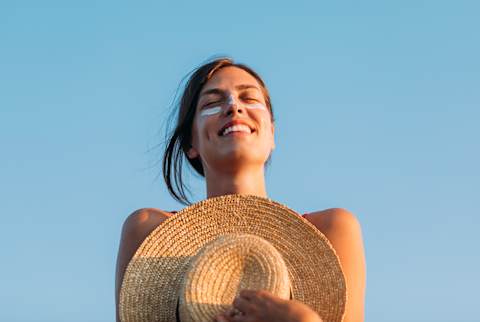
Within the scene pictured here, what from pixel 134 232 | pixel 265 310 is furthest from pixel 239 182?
pixel 265 310

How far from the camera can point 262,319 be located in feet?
12.7

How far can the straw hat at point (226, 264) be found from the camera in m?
4.23

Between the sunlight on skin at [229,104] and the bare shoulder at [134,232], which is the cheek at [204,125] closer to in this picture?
the sunlight on skin at [229,104]

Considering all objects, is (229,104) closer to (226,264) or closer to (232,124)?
(232,124)

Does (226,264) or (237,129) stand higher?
(237,129)

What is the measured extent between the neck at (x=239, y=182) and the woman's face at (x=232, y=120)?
0.06m

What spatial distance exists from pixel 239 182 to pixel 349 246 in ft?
2.58

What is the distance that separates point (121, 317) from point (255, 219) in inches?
35.0

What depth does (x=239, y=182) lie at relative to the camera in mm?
5242

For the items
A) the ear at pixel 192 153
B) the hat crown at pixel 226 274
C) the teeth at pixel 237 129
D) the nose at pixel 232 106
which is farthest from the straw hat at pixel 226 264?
the ear at pixel 192 153

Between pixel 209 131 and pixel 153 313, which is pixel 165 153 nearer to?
pixel 209 131

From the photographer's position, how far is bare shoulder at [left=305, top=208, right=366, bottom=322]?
4.87 meters

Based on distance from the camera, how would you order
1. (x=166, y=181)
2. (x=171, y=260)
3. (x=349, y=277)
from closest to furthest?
(x=171, y=260) → (x=349, y=277) → (x=166, y=181)

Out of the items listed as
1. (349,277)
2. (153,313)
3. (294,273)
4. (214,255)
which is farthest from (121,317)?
(349,277)
